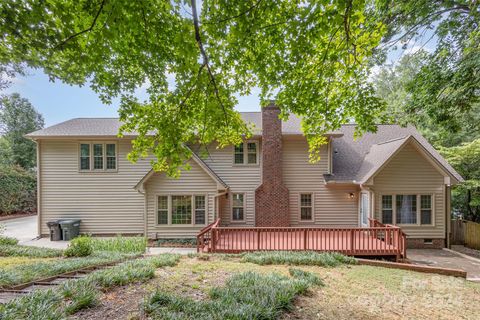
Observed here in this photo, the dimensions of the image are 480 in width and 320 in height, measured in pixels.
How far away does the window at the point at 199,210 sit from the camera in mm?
11281

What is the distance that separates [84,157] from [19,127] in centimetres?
3109

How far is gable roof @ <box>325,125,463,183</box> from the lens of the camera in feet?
35.2

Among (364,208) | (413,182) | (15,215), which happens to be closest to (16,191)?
(15,215)

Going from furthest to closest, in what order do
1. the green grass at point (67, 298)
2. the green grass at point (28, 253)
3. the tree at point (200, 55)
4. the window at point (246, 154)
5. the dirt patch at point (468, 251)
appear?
1. the window at point (246, 154)
2. the dirt patch at point (468, 251)
3. the green grass at point (28, 253)
4. the tree at point (200, 55)
5. the green grass at point (67, 298)

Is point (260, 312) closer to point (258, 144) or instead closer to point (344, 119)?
point (344, 119)

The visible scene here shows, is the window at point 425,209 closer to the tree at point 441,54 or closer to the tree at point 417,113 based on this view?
the tree at point 417,113

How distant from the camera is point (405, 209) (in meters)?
10.8

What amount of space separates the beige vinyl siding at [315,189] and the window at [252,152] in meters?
1.56

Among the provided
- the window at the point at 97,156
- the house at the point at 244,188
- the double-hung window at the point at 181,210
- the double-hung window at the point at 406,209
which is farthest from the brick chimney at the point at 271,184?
the window at the point at 97,156

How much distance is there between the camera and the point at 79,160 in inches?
474

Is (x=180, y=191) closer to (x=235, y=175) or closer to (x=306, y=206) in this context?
(x=235, y=175)

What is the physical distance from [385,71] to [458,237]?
23855 mm

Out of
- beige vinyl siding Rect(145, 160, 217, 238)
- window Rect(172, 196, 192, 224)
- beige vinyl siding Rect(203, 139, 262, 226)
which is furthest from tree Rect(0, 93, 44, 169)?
beige vinyl siding Rect(203, 139, 262, 226)

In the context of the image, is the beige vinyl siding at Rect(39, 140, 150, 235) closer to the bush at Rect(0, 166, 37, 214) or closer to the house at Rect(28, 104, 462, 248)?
the house at Rect(28, 104, 462, 248)
